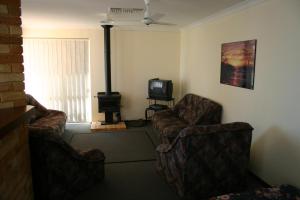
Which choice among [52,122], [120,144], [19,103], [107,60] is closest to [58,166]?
[19,103]

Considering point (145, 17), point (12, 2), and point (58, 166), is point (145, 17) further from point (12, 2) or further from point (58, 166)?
point (58, 166)

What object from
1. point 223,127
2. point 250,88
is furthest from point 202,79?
point 223,127

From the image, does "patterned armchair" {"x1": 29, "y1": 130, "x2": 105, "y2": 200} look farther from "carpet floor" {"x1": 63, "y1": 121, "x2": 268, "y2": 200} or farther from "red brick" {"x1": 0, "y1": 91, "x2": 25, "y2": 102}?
"red brick" {"x1": 0, "y1": 91, "x2": 25, "y2": 102}

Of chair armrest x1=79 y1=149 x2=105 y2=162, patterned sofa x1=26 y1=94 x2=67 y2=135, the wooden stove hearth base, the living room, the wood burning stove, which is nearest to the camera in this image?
the living room

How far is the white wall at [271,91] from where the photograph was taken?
2.77 metres

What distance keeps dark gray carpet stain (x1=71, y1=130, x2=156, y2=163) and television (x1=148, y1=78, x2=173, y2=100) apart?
0.99 metres

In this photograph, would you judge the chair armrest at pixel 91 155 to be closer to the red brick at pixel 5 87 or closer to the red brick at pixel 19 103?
the red brick at pixel 19 103

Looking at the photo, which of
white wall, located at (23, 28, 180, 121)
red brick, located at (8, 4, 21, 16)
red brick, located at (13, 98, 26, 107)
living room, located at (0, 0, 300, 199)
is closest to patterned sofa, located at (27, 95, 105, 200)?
red brick, located at (13, 98, 26, 107)

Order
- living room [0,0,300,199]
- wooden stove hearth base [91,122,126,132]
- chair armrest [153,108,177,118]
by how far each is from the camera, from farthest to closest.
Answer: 1. wooden stove hearth base [91,122,126,132]
2. chair armrest [153,108,177,118]
3. living room [0,0,300,199]

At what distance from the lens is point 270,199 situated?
2373mm

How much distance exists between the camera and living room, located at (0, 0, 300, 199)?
286cm

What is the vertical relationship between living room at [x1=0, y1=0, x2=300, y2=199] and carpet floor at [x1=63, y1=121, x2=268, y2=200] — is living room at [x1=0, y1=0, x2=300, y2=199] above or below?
above

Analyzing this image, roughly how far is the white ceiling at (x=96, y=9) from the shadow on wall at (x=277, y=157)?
76.3 inches

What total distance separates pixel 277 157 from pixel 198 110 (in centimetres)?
196
